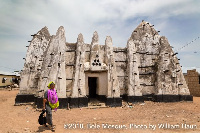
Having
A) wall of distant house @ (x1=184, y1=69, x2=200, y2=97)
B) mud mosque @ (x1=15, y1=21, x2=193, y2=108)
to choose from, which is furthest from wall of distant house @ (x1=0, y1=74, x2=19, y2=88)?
wall of distant house @ (x1=184, y1=69, x2=200, y2=97)

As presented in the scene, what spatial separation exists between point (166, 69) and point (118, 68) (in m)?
4.26

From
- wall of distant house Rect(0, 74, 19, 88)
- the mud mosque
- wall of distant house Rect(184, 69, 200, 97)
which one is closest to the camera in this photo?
the mud mosque

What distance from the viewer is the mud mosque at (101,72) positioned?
9812 millimetres

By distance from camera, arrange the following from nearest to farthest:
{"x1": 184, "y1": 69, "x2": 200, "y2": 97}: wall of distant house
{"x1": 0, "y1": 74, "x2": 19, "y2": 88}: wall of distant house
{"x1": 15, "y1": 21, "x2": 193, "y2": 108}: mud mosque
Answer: {"x1": 15, "y1": 21, "x2": 193, "y2": 108}: mud mosque
{"x1": 184, "y1": 69, "x2": 200, "y2": 97}: wall of distant house
{"x1": 0, "y1": 74, "x2": 19, "y2": 88}: wall of distant house

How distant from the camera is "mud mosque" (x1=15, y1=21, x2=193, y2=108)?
981 centimetres

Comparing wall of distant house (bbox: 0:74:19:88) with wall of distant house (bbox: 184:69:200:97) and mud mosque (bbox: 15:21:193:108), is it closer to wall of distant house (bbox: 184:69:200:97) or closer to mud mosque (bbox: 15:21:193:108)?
mud mosque (bbox: 15:21:193:108)

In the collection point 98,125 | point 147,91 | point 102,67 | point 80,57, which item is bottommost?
point 98,125

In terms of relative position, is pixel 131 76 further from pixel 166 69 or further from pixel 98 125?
pixel 98 125

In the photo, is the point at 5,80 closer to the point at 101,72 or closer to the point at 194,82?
the point at 101,72

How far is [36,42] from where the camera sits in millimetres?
12680

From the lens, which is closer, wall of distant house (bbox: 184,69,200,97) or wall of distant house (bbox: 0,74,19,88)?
wall of distant house (bbox: 184,69,200,97)

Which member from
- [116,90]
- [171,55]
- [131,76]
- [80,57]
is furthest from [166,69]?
[80,57]

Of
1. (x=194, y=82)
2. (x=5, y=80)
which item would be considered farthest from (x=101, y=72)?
(x=5, y=80)

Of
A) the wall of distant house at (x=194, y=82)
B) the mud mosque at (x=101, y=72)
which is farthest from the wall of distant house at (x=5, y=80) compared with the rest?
the wall of distant house at (x=194, y=82)
